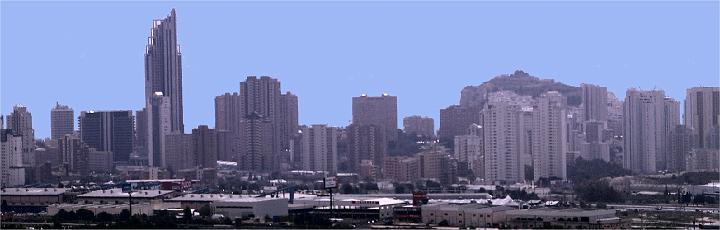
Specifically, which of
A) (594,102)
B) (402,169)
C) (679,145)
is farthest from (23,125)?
(594,102)

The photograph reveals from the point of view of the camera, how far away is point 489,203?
20.8 m

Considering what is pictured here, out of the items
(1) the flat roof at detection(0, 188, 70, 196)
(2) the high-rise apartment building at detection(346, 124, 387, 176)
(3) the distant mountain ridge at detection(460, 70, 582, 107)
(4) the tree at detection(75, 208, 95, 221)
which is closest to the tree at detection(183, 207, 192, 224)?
(4) the tree at detection(75, 208, 95, 221)

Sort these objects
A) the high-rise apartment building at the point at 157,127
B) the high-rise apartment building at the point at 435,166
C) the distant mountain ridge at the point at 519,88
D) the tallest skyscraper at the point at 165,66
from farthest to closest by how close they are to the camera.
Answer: the distant mountain ridge at the point at 519,88 < the tallest skyscraper at the point at 165,66 < the high-rise apartment building at the point at 157,127 < the high-rise apartment building at the point at 435,166

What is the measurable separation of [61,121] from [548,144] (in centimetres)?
1253

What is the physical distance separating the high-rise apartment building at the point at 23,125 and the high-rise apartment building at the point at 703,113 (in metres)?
11.6

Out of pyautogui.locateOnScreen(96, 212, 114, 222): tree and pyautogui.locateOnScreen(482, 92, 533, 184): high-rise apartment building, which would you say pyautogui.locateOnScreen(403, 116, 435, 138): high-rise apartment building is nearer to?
pyautogui.locateOnScreen(482, 92, 533, 184): high-rise apartment building

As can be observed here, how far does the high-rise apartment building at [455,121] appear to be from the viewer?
4175 cm

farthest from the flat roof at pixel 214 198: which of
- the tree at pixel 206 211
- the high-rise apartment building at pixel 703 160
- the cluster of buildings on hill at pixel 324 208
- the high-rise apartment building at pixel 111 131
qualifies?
the high-rise apartment building at pixel 111 131

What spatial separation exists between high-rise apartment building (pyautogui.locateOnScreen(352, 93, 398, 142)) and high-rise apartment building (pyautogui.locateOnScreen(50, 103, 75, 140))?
5955 mm

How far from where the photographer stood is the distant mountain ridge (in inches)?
1946

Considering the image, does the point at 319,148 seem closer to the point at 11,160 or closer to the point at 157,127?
the point at 157,127

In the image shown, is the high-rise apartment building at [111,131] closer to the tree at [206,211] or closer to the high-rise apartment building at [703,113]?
the high-rise apartment building at [703,113]

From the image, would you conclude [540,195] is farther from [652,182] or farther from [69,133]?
[69,133]

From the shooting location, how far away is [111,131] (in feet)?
123
